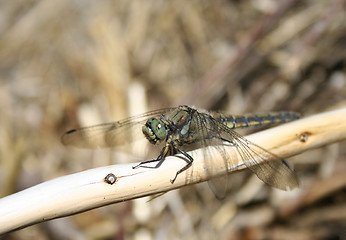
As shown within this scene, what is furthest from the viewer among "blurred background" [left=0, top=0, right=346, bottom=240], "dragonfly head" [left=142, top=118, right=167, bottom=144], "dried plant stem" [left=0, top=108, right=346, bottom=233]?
"blurred background" [left=0, top=0, right=346, bottom=240]

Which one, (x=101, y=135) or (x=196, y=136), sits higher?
(x=101, y=135)

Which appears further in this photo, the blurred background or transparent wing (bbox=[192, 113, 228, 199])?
the blurred background

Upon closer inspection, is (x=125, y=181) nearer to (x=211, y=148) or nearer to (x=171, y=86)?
(x=211, y=148)

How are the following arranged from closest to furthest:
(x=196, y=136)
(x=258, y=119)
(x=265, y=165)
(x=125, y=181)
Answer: (x=125, y=181)
(x=265, y=165)
(x=196, y=136)
(x=258, y=119)

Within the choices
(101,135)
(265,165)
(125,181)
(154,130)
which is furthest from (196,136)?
(125,181)

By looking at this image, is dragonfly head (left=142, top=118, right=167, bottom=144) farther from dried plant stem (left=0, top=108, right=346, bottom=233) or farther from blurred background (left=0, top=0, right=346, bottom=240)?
blurred background (left=0, top=0, right=346, bottom=240)

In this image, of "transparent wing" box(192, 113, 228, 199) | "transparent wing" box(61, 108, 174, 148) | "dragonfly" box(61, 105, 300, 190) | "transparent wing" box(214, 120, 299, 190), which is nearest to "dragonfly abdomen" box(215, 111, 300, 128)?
"dragonfly" box(61, 105, 300, 190)

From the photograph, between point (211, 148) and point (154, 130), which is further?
point (154, 130)

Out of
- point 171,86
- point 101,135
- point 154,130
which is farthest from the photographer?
point 171,86

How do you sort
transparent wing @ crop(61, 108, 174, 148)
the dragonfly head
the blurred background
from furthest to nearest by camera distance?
the blurred background < transparent wing @ crop(61, 108, 174, 148) < the dragonfly head
